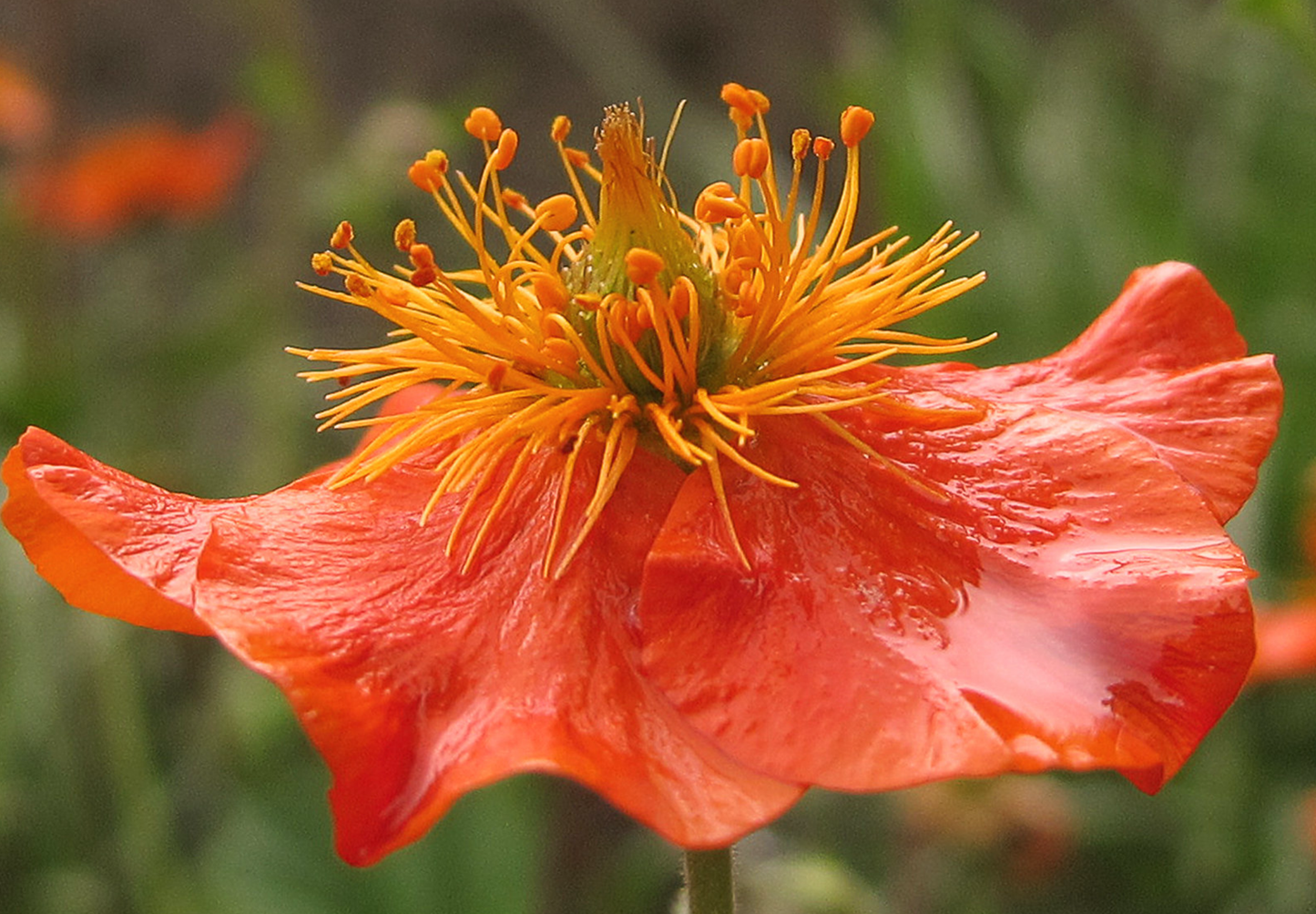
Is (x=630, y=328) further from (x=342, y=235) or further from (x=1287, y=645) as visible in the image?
(x=1287, y=645)

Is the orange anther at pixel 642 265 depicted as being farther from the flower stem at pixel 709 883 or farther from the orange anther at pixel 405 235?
the flower stem at pixel 709 883

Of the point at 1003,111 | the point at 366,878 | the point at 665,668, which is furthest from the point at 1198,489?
the point at 1003,111

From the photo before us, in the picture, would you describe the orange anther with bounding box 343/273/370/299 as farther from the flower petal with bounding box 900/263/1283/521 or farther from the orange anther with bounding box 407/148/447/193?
the flower petal with bounding box 900/263/1283/521

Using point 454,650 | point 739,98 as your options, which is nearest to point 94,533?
point 454,650

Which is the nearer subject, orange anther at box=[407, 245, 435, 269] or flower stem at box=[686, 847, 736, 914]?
flower stem at box=[686, 847, 736, 914]

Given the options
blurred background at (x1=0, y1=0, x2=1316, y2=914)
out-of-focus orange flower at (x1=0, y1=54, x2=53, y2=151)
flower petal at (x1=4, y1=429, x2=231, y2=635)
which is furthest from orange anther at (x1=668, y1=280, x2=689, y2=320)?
out-of-focus orange flower at (x1=0, y1=54, x2=53, y2=151)

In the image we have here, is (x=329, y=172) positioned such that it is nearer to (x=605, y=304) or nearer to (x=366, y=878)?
(x=366, y=878)

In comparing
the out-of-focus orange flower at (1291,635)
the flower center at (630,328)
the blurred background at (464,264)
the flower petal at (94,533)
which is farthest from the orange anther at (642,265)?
the out-of-focus orange flower at (1291,635)
